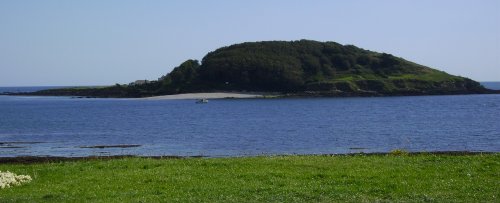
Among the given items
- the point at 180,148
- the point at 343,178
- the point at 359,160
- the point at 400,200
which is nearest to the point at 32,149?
the point at 180,148

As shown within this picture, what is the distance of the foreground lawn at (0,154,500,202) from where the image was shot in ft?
62.2

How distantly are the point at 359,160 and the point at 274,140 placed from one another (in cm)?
3874

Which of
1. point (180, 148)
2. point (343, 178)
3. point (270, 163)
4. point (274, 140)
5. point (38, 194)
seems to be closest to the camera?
point (38, 194)

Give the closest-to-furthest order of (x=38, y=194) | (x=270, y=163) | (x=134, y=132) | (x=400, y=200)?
(x=400, y=200) < (x=38, y=194) < (x=270, y=163) < (x=134, y=132)

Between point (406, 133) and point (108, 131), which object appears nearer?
point (406, 133)

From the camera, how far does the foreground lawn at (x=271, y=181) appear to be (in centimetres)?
1897

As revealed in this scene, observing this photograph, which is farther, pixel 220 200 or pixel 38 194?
pixel 38 194

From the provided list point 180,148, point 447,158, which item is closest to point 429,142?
point 180,148

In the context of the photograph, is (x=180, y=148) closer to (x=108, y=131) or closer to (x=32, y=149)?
(x=32, y=149)

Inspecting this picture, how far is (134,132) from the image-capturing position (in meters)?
84.1

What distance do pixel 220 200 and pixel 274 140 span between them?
157 ft

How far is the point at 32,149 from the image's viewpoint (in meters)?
59.4

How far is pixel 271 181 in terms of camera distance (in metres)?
21.6

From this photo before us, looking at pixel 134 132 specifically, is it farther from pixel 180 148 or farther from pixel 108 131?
pixel 180 148
